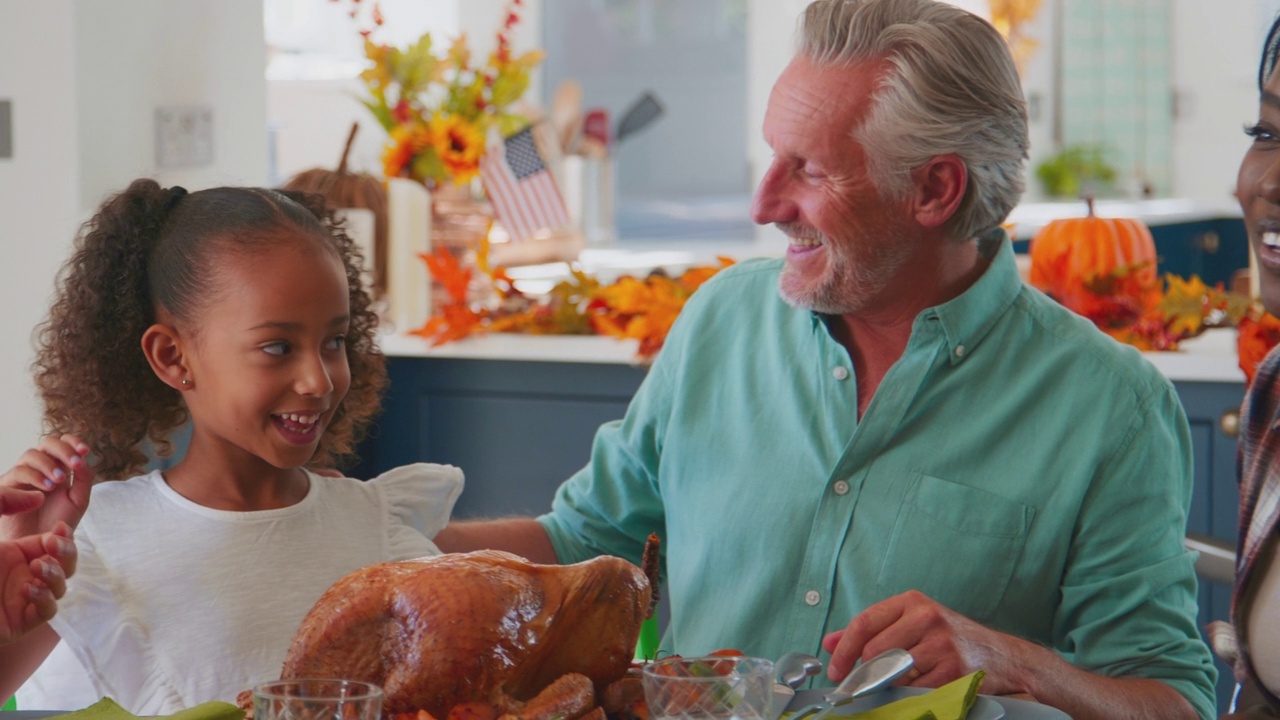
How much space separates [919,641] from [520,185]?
237cm

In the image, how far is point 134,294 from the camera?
1.39 meters

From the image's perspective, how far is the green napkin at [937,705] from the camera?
3.01ft

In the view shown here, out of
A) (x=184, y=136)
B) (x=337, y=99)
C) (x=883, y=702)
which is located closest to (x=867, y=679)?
(x=883, y=702)

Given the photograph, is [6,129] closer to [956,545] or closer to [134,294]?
[134,294]

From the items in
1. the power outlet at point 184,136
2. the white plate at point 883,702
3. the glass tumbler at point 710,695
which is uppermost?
the power outlet at point 184,136

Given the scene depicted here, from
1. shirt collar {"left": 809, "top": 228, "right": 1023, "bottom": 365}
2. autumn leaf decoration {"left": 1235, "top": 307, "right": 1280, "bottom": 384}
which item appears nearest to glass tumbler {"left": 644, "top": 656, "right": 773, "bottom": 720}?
A: shirt collar {"left": 809, "top": 228, "right": 1023, "bottom": 365}

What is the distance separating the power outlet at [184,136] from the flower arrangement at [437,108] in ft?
1.39

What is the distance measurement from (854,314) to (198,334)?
668 millimetres

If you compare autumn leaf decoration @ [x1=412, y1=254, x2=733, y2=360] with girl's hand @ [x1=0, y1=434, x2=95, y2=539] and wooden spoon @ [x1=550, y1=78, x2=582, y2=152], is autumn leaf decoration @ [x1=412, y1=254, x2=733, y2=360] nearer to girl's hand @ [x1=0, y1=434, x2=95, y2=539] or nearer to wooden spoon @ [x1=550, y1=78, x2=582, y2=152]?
girl's hand @ [x1=0, y1=434, x2=95, y2=539]

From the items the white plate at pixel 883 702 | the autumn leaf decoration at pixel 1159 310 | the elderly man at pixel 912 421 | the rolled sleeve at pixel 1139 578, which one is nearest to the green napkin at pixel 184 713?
the white plate at pixel 883 702

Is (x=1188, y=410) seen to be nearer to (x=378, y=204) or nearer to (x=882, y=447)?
(x=882, y=447)

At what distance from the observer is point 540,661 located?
3.07 ft

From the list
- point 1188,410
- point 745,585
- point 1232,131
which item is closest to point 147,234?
point 745,585

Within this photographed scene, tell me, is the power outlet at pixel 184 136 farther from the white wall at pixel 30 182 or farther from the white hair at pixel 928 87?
the white hair at pixel 928 87
